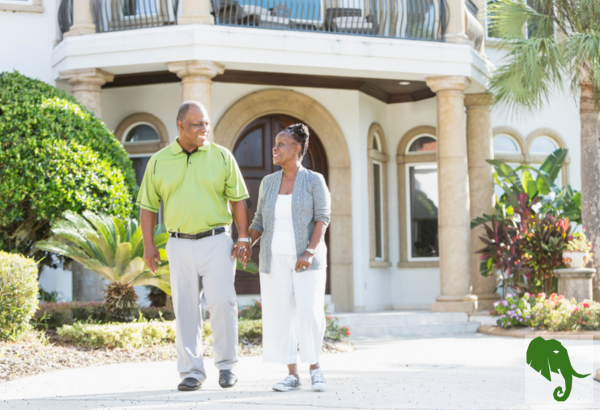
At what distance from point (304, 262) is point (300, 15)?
7981mm

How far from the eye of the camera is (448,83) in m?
11.9

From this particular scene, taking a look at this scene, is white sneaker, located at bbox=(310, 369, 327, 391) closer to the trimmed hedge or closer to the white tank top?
the white tank top

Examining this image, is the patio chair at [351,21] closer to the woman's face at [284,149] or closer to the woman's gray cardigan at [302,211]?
the woman's face at [284,149]

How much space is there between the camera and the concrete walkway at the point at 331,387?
4730mm

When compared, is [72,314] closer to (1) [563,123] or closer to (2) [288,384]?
(2) [288,384]

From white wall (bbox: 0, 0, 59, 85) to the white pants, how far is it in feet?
28.1

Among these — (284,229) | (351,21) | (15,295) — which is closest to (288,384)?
(284,229)

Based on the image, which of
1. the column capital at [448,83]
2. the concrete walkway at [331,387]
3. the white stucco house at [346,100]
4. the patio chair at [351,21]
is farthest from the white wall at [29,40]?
the concrete walkway at [331,387]

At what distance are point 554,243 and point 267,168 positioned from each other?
194 inches

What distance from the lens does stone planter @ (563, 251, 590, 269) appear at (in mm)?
11023

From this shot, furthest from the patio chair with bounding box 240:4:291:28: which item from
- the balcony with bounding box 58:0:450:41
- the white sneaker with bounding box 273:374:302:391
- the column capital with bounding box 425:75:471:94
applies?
the white sneaker with bounding box 273:374:302:391

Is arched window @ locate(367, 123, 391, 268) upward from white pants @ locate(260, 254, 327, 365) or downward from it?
upward

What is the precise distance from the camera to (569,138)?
15438mm

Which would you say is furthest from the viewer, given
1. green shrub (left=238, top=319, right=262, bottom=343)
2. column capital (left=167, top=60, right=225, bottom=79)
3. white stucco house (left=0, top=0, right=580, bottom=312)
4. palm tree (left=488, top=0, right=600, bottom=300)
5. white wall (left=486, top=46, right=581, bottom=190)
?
white wall (left=486, top=46, right=581, bottom=190)
